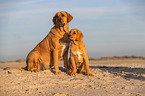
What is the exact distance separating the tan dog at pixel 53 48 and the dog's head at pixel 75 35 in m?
0.59

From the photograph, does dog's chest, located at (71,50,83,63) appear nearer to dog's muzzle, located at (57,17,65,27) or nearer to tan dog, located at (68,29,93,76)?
tan dog, located at (68,29,93,76)

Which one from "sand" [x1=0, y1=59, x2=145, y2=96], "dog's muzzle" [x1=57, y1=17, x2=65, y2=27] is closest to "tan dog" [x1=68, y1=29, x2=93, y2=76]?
"sand" [x1=0, y1=59, x2=145, y2=96]

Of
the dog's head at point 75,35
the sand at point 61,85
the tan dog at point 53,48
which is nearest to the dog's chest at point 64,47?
the tan dog at point 53,48

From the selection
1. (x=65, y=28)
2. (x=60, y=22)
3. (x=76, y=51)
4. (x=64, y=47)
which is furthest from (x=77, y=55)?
(x=60, y=22)

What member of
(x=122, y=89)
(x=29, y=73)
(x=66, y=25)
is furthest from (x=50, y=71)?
(x=122, y=89)

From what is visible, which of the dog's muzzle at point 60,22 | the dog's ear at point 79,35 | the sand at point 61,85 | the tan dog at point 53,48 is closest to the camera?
the sand at point 61,85

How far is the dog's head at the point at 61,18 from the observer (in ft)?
27.9

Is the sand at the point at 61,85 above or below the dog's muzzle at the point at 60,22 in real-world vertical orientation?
below

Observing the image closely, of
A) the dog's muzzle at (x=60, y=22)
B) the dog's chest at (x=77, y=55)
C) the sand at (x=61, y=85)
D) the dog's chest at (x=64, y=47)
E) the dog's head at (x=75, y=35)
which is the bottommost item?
the sand at (x=61, y=85)

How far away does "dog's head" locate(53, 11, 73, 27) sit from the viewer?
8.52 meters

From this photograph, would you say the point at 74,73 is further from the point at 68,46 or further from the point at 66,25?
the point at 66,25

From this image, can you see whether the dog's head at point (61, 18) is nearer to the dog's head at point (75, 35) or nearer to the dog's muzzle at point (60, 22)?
the dog's muzzle at point (60, 22)

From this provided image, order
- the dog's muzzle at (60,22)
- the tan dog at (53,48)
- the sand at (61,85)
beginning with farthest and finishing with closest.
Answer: the tan dog at (53,48), the dog's muzzle at (60,22), the sand at (61,85)

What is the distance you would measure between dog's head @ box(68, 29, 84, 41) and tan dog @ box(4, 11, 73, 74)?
59cm
